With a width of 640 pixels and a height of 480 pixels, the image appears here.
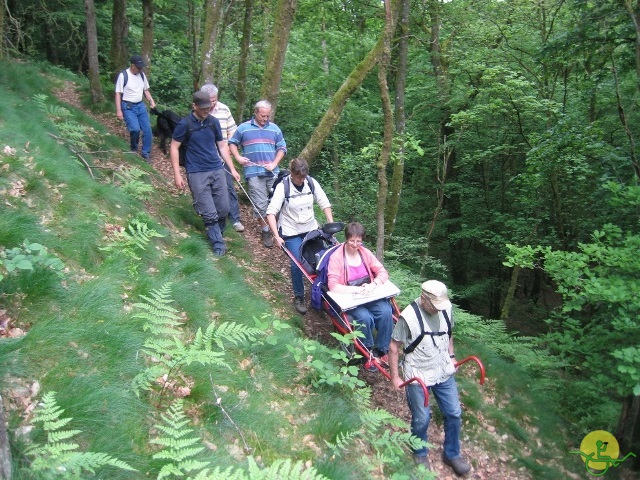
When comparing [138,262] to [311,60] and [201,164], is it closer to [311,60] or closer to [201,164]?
[201,164]

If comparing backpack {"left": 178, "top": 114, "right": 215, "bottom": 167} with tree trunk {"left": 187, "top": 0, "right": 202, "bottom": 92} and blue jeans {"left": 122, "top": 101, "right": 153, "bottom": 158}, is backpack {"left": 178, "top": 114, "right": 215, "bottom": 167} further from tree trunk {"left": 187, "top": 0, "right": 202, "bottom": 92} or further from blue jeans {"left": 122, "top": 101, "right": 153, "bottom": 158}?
tree trunk {"left": 187, "top": 0, "right": 202, "bottom": 92}

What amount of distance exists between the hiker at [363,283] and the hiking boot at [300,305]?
3.88 ft

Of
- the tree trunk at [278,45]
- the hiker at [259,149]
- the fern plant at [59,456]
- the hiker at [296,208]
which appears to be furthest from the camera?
the tree trunk at [278,45]

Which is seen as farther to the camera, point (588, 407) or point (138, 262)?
→ point (588, 407)

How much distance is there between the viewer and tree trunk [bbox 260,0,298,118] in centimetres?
860

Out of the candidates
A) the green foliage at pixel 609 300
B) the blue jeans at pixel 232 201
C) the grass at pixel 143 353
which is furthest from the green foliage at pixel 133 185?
the green foliage at pixel 609 300

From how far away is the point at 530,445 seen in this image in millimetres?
6410

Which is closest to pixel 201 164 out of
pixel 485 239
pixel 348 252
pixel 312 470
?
pixel 348 252

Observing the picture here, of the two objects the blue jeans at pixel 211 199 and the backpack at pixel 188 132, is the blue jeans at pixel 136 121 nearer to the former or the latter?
the backpack at pixel 188 132

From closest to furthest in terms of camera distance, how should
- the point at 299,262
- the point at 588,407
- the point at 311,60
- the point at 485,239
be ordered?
the point at 299,262 → the point at 588,407 → the point at 485,239 → the point at 311,60

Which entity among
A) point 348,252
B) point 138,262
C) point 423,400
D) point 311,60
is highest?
point 311,60

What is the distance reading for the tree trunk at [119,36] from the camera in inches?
519

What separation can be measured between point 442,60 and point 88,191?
1286 centimetres

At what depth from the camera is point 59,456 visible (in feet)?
8.19
